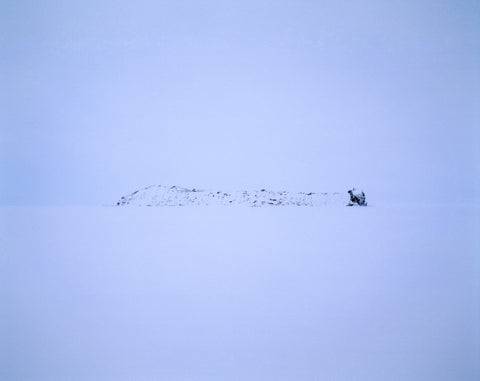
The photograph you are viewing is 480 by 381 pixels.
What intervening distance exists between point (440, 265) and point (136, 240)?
67.9 inches

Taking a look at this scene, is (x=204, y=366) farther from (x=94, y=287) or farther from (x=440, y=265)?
(x=440, y=265)

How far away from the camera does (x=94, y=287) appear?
1.53m

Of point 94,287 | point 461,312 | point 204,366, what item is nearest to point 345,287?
point 461,312

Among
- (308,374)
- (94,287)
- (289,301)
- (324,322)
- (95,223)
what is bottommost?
(308,374)

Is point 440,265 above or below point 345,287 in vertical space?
above

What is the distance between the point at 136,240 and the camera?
2.38 meters

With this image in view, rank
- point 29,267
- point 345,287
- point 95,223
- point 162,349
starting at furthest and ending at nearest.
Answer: point 95,223, point 29,267, point 345,287, point 162,349

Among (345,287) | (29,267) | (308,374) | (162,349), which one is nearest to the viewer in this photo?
(308,374)

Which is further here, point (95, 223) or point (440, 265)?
point (95, 223)

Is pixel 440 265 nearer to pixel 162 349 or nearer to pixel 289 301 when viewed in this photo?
pixel 289 301

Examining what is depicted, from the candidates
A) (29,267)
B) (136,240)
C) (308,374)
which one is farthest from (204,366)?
(136,240)

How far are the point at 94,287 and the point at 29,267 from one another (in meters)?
0.49

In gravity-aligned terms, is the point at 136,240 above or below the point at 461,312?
above

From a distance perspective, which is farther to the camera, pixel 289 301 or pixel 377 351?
pixel 289 301
